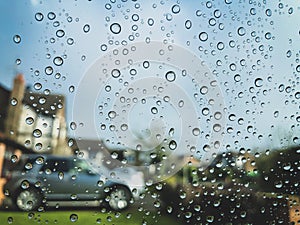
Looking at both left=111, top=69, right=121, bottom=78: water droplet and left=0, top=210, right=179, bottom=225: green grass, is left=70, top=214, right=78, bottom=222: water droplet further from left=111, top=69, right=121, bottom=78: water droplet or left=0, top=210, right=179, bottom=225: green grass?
left=111, top=69, right=121, bottom=78: water droplet

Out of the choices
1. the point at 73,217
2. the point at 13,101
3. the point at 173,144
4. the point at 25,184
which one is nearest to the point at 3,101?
the point at 13,101

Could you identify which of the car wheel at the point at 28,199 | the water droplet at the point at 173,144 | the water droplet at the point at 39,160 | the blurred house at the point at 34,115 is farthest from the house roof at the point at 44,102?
the water droplet at the point at 173,144

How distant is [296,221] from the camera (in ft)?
3.81

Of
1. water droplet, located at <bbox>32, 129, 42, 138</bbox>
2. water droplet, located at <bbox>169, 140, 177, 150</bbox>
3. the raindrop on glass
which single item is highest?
water droplet, located at <bbox>169, 140, 177, 150</bbox>

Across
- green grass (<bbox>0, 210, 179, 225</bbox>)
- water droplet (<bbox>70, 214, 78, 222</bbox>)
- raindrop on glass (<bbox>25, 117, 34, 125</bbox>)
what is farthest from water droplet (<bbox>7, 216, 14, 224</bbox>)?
raindrop on glass (<bbox>25, 117, 34, 125</bbox>)

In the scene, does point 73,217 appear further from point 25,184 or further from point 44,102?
point 44,102

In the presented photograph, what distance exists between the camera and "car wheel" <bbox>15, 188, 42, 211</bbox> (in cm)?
97

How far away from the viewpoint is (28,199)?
38.8 inches

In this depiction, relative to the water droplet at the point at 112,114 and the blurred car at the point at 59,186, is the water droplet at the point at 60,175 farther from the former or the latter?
the water droplet at the point at 112,114

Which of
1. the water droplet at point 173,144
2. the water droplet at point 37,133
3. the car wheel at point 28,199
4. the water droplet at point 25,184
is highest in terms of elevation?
the water droplet at point 173,144

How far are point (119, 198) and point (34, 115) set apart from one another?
0.38m

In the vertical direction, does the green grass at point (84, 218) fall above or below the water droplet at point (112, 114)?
below

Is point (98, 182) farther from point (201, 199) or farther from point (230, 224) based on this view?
point (230, 224)

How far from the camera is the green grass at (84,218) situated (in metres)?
0.94
